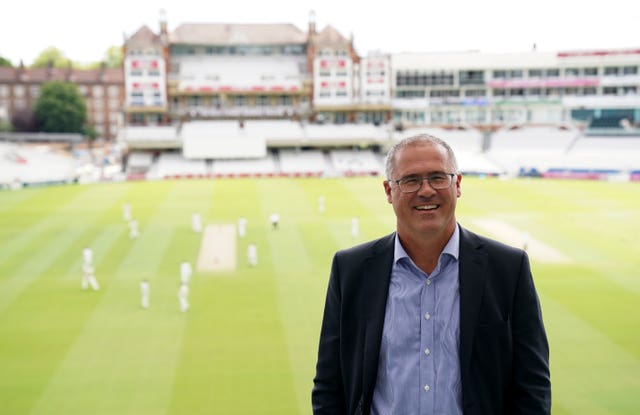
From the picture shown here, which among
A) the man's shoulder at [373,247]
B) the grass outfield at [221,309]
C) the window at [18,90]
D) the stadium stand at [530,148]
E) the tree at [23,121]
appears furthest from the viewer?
the window at [18,90]

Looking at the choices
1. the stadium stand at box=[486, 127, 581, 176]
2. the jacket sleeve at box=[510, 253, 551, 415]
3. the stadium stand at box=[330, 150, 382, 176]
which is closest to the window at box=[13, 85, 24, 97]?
the stadium stand at box=[330, 150, 382, 176]

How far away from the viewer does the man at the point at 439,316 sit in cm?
276

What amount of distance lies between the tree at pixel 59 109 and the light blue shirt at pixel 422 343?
63300 millimetres

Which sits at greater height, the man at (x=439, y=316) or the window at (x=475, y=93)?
the window at (x=475, y=93)

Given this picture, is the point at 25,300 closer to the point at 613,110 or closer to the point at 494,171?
the point at 494,171

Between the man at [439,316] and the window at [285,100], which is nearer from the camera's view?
the man at [439,316]

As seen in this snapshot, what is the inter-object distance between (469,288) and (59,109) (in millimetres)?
63495

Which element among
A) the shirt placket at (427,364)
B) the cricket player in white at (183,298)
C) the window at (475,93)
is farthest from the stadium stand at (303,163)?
the shirt placket at (427,364)

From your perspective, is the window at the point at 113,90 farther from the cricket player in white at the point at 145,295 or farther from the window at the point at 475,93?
the cricket player in white at the point at 145,295

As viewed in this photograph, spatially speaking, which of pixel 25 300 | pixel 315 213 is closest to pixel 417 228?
pixel 25 300

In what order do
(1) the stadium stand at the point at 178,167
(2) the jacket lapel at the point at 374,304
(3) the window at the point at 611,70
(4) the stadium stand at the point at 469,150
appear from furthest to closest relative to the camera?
(3) the window at the point at 611,70
(4) the stadium stand at the point at 469,150
(1) the stadium stand at the point at 178,167
(2) the jacket lapel at the point at 374,304

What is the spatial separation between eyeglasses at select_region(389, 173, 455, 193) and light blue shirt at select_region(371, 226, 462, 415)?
11.7 inches

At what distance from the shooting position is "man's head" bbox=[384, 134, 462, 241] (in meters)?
2.73

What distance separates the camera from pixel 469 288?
280 centimetres
